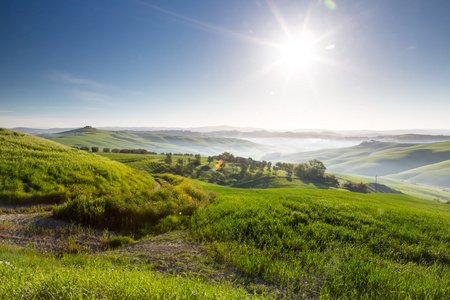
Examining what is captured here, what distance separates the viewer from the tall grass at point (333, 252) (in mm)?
4469

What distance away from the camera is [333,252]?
20.0ft

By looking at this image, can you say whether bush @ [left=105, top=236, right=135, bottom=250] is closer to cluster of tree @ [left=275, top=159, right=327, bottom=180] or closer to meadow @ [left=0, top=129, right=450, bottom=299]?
meadow @ [left=0, top=129, right=450, bottom=299]

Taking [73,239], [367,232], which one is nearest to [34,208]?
[73,239]

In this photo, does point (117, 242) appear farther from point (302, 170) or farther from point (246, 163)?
point (246, 163)

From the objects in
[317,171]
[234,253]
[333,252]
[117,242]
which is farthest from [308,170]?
[117,242]

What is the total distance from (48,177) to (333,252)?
18387 mm

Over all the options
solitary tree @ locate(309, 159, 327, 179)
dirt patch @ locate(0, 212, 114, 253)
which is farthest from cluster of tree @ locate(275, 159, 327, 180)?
dirt patch @ locate(0, 212, 114, 253)

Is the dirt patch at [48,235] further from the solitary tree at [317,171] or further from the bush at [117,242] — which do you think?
the solitary tree at [317,171]

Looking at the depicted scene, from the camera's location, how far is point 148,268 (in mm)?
5074

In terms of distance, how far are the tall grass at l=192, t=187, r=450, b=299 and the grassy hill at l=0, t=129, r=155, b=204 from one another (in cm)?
933

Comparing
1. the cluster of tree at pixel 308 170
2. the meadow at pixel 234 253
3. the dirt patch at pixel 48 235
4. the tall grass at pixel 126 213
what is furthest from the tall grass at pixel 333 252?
the cluster of tree at pixel 308 170

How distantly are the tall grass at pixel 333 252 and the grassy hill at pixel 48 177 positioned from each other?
30.6 ft

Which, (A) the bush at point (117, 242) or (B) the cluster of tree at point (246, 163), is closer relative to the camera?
(A) the bush at point (117, 242)

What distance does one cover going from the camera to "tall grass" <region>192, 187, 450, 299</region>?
4469 millimetres
